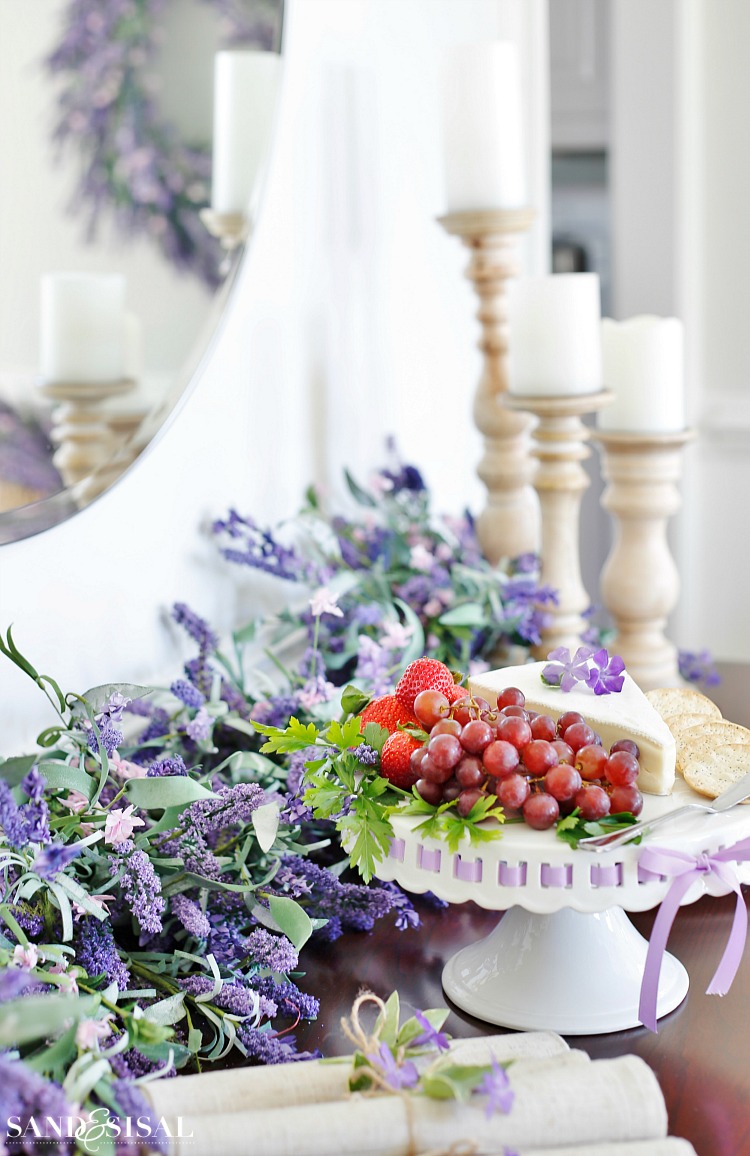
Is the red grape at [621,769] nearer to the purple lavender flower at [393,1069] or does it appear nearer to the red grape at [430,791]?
the red grape at [430,791]

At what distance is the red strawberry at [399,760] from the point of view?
74cm

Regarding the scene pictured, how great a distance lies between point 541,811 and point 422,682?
0.13 metres

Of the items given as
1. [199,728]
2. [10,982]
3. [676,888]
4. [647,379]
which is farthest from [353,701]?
[647,379]

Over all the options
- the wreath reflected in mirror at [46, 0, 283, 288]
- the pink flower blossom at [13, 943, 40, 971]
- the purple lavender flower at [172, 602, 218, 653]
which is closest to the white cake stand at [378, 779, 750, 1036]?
the pink flower blossom at [13, 943, 40, 971]

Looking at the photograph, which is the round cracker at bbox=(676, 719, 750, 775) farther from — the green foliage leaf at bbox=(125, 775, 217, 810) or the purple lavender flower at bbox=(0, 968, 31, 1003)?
the purple lavender flower at bbox=(0, 968, 31, 1003)

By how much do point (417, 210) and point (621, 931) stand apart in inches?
49.0

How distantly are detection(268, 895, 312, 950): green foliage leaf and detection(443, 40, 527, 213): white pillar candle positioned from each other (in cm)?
97

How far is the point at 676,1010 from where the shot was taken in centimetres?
77

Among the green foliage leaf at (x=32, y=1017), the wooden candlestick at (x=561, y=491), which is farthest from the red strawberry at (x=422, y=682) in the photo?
the wooden candlestick at (x=561, y=491)

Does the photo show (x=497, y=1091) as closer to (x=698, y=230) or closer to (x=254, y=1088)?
(x=254, y=1088)

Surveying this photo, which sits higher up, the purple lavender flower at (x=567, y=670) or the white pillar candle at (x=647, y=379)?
the white pillar candle at (x=647, y=379)

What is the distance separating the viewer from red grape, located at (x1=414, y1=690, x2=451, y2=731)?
2.43 ft

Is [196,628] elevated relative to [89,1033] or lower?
elevated

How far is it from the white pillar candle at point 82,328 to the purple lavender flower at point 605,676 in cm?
45
